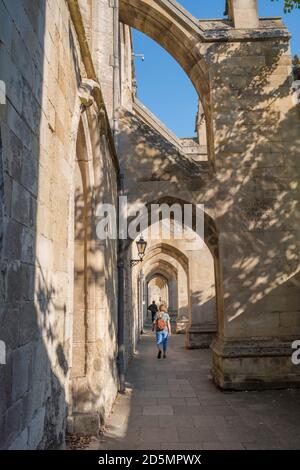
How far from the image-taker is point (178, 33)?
26.2ft

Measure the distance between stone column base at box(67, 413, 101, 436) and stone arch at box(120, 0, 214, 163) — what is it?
17.9 feet

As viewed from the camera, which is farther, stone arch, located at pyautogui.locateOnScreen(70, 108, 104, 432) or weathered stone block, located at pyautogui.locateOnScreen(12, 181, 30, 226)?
stone arch, located at pyautogui.locateOnScreen(70, 108, 104, 432)

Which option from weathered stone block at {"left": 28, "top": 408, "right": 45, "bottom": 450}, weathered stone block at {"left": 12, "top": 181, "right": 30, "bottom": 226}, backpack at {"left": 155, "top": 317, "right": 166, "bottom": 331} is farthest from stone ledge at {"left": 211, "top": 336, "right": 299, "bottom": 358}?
weathered stone block at {"left": 12, "top": 181, "right": 30, "bottom": 226}

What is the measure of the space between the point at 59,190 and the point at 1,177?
1151 millimetres

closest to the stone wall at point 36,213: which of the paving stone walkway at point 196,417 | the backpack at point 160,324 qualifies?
the paving stone walkway at point 196,417

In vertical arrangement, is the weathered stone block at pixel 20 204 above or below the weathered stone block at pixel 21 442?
above

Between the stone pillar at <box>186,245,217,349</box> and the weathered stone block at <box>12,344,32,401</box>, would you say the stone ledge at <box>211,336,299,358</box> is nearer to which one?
the weathered stone block at <box>12,344,32,401</box>

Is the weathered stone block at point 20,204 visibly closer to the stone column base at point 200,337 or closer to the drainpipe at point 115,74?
the drainpipe at point 115,74

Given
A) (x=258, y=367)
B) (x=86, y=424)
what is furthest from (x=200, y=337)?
(x=86, y=424)

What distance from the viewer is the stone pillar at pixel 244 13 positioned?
7801mm

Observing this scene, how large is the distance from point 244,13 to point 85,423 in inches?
331

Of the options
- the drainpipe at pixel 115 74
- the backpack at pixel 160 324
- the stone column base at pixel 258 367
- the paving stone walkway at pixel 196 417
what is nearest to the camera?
the paving stone walkway at pixel 196 417

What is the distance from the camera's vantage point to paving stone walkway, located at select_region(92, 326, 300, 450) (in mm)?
4172

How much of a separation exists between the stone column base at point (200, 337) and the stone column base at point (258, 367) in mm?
5390
